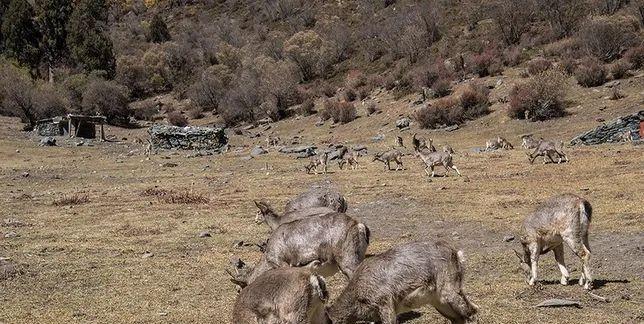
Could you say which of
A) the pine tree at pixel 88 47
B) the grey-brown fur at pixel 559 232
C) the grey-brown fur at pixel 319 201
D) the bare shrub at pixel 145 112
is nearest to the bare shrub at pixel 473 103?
the grey-brown fur at pixel 319 201

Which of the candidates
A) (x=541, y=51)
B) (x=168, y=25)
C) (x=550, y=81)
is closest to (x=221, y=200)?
(x=550, y=81)

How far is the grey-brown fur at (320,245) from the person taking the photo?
9.70m

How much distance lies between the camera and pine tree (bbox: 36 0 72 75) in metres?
91.1

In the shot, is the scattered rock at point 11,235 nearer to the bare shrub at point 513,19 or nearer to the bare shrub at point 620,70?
the bare shrub at point 620,70

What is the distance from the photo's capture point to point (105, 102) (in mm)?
67375

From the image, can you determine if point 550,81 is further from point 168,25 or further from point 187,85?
point 168,25

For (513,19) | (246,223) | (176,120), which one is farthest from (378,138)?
(176,120)

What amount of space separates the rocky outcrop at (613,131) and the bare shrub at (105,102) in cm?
4946

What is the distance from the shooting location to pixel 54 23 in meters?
91.7

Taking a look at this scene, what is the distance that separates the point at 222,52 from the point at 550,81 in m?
59.4

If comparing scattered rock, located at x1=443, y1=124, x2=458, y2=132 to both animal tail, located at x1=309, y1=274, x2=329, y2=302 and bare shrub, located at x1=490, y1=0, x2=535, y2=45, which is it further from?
animal tail, located at x1=309, y1=274, x2=329, y2=302

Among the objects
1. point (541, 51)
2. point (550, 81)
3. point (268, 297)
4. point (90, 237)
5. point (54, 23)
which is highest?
point (54, 23)

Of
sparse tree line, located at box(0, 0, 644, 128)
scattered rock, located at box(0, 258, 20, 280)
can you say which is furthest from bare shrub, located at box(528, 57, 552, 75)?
scattered rock, located at box(0, 258, 20, 280)

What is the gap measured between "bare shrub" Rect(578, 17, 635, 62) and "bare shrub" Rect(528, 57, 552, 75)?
3.94 m
